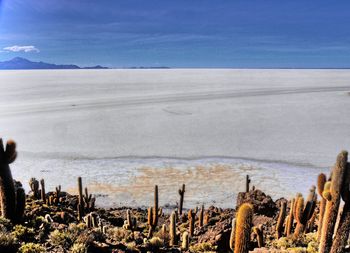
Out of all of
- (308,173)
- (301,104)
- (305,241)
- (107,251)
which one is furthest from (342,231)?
(301,104)

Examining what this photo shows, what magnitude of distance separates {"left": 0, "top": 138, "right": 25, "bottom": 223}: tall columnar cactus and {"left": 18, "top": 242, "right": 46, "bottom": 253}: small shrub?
1802 mm

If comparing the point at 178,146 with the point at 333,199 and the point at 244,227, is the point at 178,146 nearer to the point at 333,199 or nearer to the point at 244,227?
the point at 333,199

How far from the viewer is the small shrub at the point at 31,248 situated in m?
7.23

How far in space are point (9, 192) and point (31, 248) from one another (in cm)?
217

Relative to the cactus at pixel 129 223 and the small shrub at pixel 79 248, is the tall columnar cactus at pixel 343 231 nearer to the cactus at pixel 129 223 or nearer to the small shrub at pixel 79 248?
the small shrub at pixel 79 248

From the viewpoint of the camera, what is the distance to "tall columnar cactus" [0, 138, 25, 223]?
8.81 metres

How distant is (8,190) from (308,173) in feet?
45.3

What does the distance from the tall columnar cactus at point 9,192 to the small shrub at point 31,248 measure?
5.91ft

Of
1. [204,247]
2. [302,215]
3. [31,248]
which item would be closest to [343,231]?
[302,215]

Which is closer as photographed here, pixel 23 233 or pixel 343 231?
pixel 343 231

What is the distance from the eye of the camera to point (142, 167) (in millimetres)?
20125

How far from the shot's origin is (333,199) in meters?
7.28

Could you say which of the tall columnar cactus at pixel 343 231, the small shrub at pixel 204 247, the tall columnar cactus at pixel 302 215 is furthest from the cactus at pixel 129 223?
the tall columnar cactus at pixel 343 231

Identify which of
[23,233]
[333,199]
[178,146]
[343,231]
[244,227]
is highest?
[333,199]
